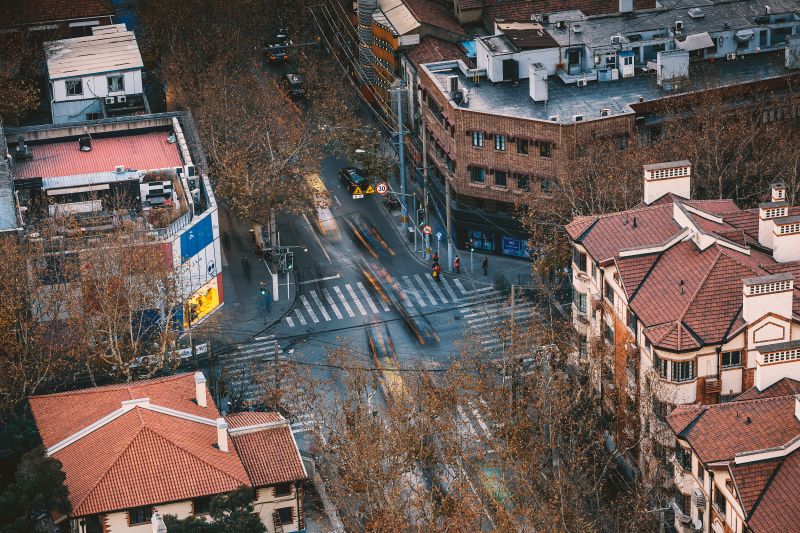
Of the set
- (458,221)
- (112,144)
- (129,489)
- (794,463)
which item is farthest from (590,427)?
(112,144)

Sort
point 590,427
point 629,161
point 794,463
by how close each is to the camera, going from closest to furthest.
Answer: point 794,463 < point 590,427 < point 629,161

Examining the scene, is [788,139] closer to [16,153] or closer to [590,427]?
[590,427]

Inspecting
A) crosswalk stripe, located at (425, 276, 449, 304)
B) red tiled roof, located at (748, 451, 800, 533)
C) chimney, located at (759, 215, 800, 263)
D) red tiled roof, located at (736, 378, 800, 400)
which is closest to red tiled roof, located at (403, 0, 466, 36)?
crosswalk stripe, located at (425, 276, 449, 304)

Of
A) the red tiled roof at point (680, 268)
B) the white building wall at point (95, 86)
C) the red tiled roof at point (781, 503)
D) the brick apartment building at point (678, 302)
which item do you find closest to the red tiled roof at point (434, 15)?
the white building wall at point (95, 86)

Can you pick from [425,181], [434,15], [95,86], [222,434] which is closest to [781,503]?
[222,434]

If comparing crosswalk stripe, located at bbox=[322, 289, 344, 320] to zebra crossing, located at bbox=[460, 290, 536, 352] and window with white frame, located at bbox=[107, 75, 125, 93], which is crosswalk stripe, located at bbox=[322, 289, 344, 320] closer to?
zebra crossing, located at bbox=[460, 290, 536, 352]

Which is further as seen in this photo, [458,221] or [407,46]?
Answer: [407,46]
